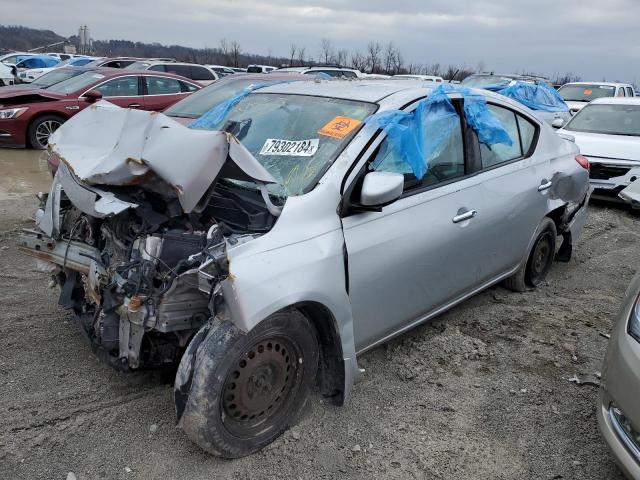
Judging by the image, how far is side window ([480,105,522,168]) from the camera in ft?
12.9

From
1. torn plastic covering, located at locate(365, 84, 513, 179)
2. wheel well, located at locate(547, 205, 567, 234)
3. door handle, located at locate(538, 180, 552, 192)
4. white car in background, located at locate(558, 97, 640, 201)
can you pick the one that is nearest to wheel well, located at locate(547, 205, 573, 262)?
wheel well, located at locate(547, 205, 567, 234)

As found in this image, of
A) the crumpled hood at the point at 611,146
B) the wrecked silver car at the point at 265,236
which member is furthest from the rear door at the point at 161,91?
the wrecked silver car at the point at 265,236

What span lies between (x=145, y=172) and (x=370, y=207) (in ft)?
3.76

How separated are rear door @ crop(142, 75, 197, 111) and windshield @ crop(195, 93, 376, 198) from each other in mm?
8338

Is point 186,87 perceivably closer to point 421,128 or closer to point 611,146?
point 611,146

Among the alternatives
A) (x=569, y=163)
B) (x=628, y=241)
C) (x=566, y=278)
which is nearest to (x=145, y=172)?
(x=569, y=163)

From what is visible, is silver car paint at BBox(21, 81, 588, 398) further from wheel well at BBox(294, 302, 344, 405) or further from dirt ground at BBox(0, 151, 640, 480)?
dirt ground at BBox(0, 151, 640, 480)

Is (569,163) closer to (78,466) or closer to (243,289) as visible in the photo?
(243,289)

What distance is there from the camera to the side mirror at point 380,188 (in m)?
2.81

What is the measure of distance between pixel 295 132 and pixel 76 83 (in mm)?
9658

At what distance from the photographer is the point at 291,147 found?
3.25 meters

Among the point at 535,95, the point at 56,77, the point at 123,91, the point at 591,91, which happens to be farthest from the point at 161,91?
the point at 591,91

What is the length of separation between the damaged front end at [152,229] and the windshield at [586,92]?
14.5 meters

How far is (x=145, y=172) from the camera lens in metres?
2.74
